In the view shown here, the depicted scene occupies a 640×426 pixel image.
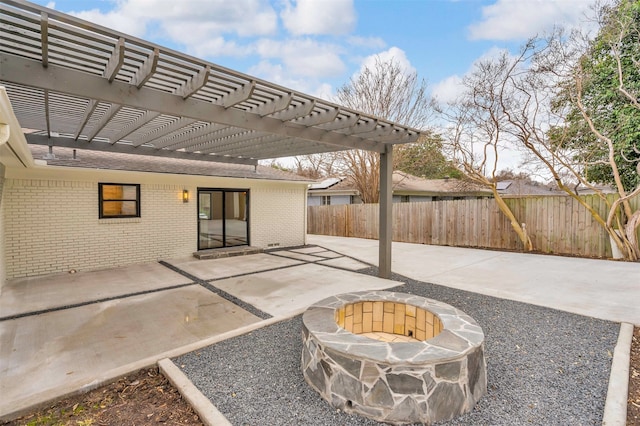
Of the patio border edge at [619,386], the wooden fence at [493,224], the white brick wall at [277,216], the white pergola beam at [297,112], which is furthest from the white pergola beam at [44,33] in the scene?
the wooden fence at [493,224]

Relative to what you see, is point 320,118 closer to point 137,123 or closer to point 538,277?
point 137,123

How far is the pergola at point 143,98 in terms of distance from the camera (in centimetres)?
268

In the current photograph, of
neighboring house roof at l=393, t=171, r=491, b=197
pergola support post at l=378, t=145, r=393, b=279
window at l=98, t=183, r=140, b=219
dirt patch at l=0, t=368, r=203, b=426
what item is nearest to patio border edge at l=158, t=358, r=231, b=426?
dirt patch at l=0, t=368, r=203, b=426

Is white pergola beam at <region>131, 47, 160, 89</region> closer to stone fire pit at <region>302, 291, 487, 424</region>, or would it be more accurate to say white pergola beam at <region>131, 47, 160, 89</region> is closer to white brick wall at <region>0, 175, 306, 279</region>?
stone fire pit at <region>302, 291, 487, 424</region>

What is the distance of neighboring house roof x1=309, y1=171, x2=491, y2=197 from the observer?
17078 mm

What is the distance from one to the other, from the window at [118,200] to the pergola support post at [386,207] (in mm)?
6189

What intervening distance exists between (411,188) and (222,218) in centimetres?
1109

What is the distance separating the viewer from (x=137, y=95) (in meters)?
3.49

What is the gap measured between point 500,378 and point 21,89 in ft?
20.7

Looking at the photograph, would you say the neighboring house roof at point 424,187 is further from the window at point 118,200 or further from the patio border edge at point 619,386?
the patio border edge at point 619,386

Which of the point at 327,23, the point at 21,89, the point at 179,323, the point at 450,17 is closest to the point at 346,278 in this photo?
the point at 179,323

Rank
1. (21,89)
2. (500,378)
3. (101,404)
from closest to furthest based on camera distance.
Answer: (101,404) → (500,378) → (21,89)

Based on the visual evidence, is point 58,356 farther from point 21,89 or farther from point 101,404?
point 21,89

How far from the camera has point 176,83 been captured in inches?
143
